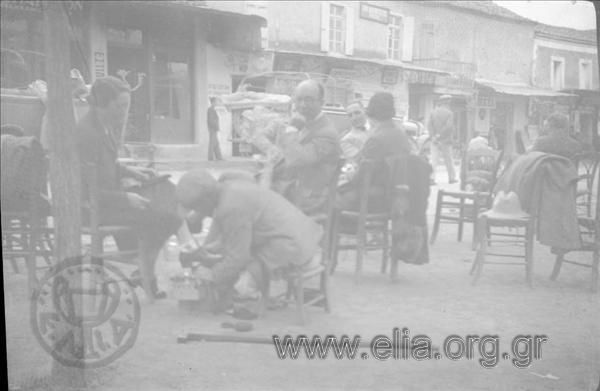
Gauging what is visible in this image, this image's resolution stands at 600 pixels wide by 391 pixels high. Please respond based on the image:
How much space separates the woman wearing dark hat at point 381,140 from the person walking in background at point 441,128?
15 centimetres

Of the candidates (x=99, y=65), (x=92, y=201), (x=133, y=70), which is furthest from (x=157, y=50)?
(x=92, y=201)

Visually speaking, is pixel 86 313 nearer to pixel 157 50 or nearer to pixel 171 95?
pixel 171 95

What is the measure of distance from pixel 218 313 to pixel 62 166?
93 cm

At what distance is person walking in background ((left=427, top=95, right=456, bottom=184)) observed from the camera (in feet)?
8.59

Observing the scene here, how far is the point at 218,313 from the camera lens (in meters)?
2.59

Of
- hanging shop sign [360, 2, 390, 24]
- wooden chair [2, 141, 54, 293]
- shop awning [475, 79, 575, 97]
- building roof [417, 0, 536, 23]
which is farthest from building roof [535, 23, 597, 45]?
wooden chair [2, 141, 54, 293]

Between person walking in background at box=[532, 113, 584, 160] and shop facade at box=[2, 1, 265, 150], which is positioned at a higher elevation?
shop facade at box=[2, 1, 265, 150]

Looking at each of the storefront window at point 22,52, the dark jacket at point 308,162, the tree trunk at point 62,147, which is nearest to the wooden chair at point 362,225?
the dark jacket at point 308,162

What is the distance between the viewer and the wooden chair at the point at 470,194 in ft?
8.84

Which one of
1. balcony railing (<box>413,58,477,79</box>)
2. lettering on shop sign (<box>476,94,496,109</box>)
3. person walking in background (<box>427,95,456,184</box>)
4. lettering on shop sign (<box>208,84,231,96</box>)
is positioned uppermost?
balcony railing (<box>413,58,477,79</box>)

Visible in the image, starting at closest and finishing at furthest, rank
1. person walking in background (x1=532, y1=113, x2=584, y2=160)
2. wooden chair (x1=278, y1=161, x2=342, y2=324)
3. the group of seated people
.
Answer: the group of seated people, wooden chair (x1=278, y1=161, x2=342, y2=324), person walking in background (x1=532, y1=113, x2=584, y2=160)

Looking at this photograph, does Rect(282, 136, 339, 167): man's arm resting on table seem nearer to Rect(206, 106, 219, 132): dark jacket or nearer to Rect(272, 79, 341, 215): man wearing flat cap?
Rect(272, 79, 341, 215): man wearing flat cap

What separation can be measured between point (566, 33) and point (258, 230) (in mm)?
1690

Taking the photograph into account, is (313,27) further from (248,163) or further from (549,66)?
(549,66)
